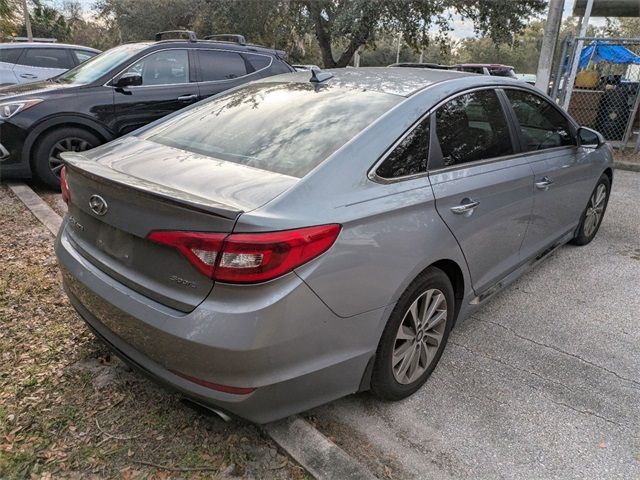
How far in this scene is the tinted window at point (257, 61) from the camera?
7031mm

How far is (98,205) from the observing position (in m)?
2.13

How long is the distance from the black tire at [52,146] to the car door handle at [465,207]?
4764 millimetres

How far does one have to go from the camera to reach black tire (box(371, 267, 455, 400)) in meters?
2.27

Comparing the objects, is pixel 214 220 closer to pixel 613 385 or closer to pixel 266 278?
pixel 266 278

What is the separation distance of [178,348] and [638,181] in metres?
8.22

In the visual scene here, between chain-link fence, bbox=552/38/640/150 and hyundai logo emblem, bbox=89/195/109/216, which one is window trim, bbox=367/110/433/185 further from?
chain-link fence, bbox=552/38/640/150

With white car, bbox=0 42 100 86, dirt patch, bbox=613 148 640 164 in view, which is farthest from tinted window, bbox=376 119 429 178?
white car, bbox=0 42 100 86

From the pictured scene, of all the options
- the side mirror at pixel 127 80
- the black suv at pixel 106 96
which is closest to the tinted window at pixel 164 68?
the black suv at pixel 106 96

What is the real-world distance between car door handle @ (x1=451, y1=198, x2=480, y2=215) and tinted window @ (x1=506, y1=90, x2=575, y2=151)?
3.15 ft

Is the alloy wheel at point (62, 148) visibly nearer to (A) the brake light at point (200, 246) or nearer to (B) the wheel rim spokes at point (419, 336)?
(A) the brake light at point (200, 246)

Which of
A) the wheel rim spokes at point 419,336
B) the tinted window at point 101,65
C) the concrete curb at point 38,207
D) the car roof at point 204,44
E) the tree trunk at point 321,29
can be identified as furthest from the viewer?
the tree trunk at point 321,29

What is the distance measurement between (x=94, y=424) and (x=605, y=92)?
1089cm

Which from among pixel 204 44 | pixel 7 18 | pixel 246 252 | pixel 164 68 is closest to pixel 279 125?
pixel 246 252

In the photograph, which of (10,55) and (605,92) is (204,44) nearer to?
(10,55)
